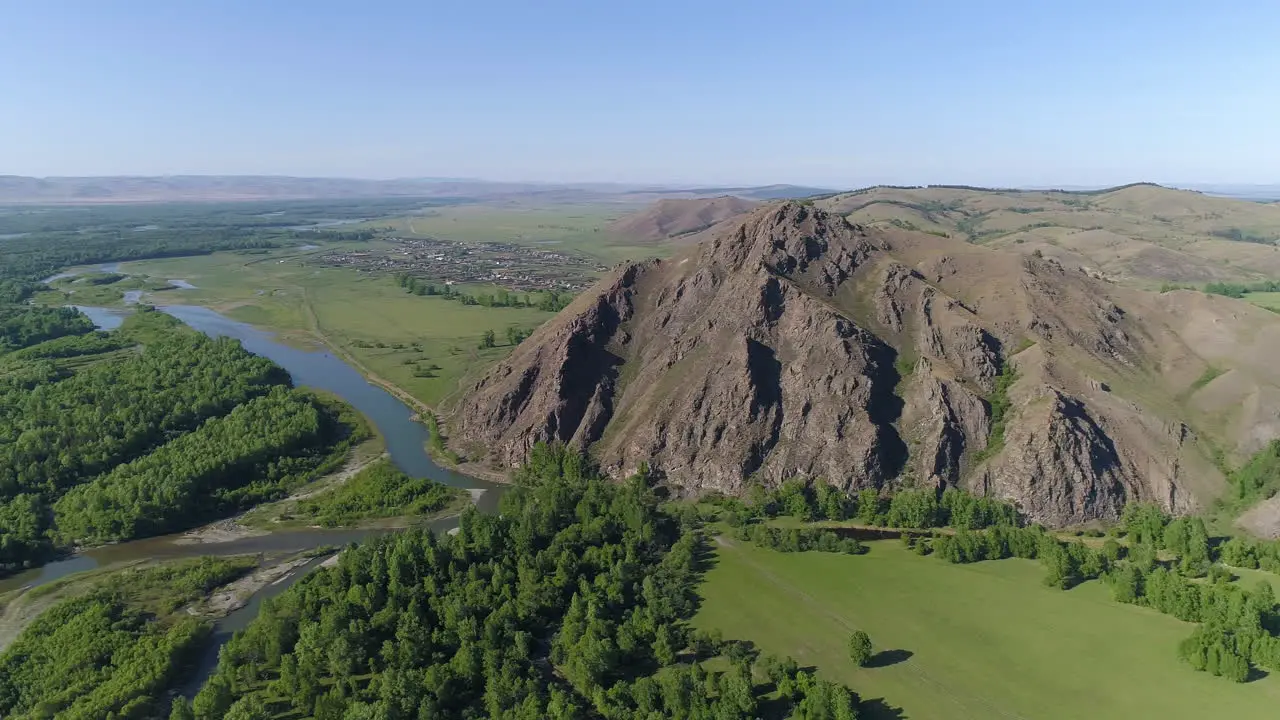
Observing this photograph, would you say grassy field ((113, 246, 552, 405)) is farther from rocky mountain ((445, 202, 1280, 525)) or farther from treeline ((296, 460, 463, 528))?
treeline ((296, 460, 463, 528))

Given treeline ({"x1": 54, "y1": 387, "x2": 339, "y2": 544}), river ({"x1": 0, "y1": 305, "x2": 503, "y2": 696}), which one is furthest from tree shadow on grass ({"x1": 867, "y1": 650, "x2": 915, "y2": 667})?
treeline ({"x1": 54, "y1": 387, "x2": 339, "y2": 544})

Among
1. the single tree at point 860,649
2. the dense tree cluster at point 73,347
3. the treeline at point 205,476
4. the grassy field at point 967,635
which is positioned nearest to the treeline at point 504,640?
the single tree at point 860,649

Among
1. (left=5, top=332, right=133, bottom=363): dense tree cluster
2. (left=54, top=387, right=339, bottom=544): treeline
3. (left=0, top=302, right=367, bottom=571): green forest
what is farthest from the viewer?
(left=5, top=332, right=133, bottom=363): dense tree cluster

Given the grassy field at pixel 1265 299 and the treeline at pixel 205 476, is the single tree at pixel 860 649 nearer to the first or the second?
the treeline at pixel 205 476

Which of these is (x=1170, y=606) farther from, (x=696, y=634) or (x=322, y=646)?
(x=322, y=646)

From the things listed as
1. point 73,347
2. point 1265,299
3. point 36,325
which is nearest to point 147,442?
point 73,347

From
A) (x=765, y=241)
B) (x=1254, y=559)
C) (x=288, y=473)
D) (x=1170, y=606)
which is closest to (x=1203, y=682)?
(x=1170, y=606)

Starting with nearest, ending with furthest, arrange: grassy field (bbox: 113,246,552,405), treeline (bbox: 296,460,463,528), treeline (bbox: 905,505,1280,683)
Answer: treeline (bbox: 905,505,1280,683) → treeline (bbox: 296,460,463,528) → grassy field (bbox: 113,246,552,405)
